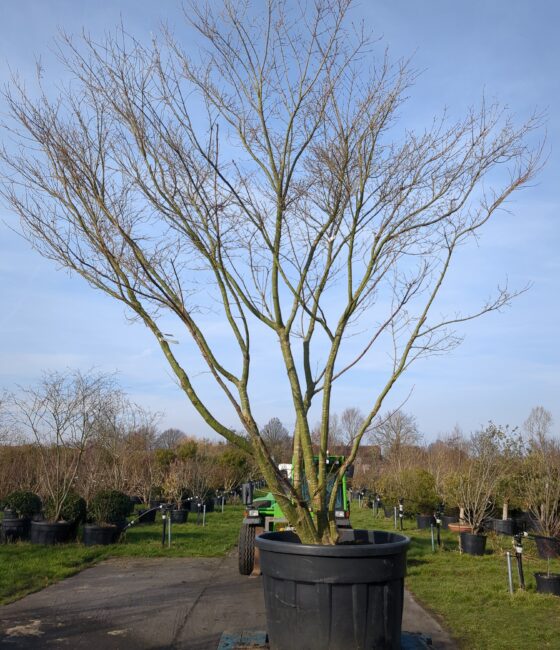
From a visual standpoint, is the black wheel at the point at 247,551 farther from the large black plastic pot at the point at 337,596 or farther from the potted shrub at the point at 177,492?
the potted shrub at the point at 177,492

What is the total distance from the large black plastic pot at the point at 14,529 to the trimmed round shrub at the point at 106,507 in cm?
113

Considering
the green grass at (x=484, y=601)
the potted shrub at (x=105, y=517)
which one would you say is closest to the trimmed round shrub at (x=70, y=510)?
the potted shrub at (x=105, y=517)

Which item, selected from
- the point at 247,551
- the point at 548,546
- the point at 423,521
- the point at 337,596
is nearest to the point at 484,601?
the point at 247,551

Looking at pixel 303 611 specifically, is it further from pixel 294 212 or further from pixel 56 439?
pixel 56 439

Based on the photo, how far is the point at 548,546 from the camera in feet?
31.9

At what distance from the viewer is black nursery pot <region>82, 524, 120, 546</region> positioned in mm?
10742

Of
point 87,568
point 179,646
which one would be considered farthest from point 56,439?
point 179,646

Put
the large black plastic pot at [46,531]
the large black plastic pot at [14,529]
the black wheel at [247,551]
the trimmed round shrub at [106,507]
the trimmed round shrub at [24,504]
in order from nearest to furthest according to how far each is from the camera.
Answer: the black wheel at [247,551], the large black plastic pot at [46,531], the large black plastic pot at [14,529], the trimmed round shrub at [106,507], the trimmed round shrub at [24,504]

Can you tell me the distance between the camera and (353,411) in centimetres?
5756

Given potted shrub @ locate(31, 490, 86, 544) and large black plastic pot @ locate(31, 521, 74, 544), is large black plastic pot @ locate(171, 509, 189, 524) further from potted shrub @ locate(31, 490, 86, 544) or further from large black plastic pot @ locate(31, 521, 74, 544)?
large black plastic pot @ locate(31, 521, 74, 544)

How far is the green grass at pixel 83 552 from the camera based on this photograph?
7.58m

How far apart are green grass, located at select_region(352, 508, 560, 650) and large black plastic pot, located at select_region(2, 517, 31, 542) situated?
666cm

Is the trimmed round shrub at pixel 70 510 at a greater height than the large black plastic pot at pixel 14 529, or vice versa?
the trimmed round shrub at pixel 70 510

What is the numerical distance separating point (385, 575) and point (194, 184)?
2.65 meters
